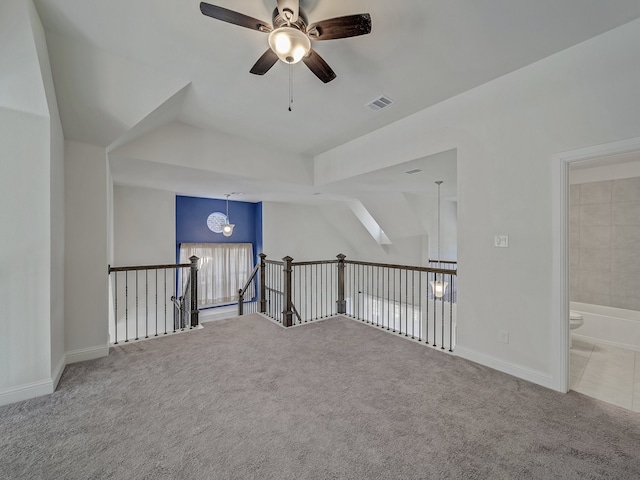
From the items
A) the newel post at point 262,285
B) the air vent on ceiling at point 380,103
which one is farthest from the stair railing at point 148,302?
the air vent on ceiling at point 380,103

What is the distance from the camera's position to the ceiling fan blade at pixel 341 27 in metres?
1.69

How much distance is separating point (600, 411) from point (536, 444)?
2.76 ft

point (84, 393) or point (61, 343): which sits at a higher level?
point (61, 343)

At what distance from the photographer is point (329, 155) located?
4836mm

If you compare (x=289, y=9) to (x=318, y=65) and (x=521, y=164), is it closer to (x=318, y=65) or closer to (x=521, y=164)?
(x=318, y=65)

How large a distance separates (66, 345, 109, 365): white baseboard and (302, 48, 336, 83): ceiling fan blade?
3.69m

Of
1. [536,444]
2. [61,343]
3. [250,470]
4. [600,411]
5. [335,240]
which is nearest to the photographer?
[250,470]

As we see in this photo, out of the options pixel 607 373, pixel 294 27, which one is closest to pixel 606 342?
pixel 607 373

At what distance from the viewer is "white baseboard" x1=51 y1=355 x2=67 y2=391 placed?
2492 millimetres

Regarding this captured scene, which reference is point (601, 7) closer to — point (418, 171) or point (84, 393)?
point (418, 171)

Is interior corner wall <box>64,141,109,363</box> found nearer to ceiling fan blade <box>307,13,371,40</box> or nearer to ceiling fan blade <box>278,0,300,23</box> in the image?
ceiling fan blade <box>278,0,300,23</box>

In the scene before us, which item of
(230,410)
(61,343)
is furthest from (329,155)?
(61,343)

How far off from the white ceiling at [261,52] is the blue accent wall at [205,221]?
378 centimetres

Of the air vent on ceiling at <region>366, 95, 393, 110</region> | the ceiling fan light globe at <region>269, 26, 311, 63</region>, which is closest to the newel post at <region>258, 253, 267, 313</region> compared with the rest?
the air vent on ceiling at <region>366, 95, 393, 110</region>
